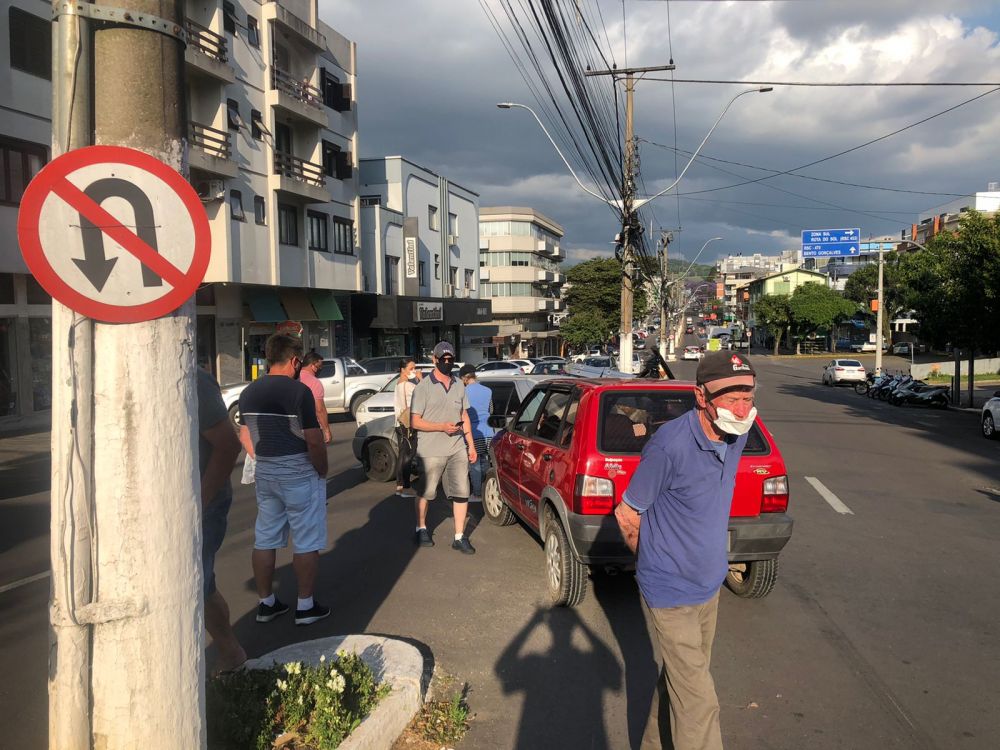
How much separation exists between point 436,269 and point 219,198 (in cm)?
2150

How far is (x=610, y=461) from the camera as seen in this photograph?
518 centimetres

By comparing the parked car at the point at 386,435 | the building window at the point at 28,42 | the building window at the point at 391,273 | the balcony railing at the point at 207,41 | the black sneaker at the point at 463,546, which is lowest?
the black sneaker at the point at 463,546

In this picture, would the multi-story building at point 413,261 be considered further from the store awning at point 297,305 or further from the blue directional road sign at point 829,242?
the blue directional road sign at point 829,242

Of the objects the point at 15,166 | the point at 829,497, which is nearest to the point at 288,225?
the point at 15,166

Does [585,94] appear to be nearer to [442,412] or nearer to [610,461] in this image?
[442,412]

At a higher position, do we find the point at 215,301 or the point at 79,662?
the point at 215,301

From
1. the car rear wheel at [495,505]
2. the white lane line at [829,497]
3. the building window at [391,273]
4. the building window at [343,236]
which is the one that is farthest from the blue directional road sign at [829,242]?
the car rear wheel at [495,505]

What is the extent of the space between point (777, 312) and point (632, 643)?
268ft

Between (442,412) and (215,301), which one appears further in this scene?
(215,301)

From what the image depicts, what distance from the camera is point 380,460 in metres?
10.7

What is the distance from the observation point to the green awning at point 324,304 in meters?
28.8

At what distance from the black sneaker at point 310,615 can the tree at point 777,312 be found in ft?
266

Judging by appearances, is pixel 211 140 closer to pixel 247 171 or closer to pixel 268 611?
pixel 247 171

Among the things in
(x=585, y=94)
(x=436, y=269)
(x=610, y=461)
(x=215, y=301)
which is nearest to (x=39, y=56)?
(x=215, y=301)
